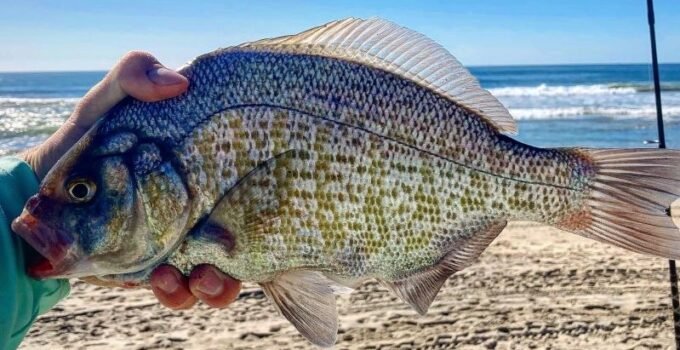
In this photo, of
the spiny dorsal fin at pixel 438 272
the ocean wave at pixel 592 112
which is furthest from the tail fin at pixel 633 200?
the ocean wave at pixel 592 112

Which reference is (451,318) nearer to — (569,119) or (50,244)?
(50,244)

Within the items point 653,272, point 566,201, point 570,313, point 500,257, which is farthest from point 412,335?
point 566,201

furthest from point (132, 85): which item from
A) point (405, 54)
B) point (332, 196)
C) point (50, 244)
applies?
point (405, 54)

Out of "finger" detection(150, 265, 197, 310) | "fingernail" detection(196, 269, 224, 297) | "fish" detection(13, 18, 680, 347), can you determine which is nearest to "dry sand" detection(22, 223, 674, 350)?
"finger" detection(150, 265, 197, 310)

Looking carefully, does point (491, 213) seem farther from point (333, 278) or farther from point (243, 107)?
point (243, 107)

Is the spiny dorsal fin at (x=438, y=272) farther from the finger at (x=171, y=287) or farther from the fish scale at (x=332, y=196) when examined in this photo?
the finger at (x=171, y=287)

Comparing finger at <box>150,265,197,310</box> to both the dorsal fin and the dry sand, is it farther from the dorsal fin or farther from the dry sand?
the dry sand
